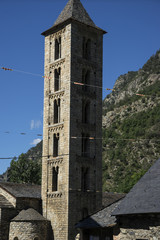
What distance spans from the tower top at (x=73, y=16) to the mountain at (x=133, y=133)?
39.8 m

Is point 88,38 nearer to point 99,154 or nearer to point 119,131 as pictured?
point 99,154

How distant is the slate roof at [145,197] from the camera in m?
20.0

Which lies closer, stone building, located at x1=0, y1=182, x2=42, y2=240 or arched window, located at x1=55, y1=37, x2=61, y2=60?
stone building, located at x1=0, y1=182, x2=42, y2=240

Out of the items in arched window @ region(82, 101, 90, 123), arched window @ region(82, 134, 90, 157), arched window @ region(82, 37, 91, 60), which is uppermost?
arched window @ region(82, 37, 91, 60)

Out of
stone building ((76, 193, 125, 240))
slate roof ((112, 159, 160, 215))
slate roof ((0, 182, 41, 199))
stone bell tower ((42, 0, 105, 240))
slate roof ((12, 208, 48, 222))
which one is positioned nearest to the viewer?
slate roof ((112, 159, 160, 215))

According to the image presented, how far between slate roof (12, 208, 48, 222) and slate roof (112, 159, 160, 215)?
18501mm

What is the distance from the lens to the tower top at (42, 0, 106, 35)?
44094 mm

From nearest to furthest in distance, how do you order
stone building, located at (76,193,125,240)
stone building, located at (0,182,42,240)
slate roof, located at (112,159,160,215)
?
slate roof, located at (112,159,160,215) → stone building, located at (76,193,125,240) → stone building, located at (0,182,42,240)

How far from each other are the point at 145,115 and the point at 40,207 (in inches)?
2951

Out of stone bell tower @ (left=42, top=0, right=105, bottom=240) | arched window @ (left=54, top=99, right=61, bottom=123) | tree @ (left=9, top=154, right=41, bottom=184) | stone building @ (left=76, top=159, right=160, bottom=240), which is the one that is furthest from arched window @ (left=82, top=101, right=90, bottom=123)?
tree @ (left=9, top=154, right=41, bottom=184)

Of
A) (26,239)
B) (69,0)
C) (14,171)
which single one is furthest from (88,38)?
(14,171)

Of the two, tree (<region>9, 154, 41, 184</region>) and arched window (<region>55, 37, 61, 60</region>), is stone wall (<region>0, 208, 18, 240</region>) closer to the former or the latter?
arched window (<region>55, 37, 61, 60</region>)

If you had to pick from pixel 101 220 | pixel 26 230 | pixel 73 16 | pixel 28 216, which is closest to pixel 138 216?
pixel 101 220

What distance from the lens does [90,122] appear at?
43406mm
